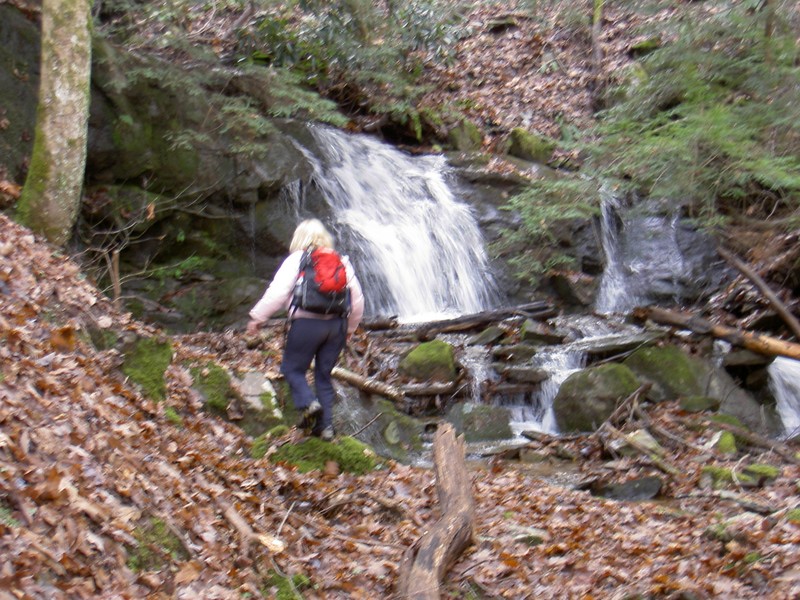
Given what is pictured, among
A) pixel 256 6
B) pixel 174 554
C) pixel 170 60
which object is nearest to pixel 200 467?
pixel 174 554

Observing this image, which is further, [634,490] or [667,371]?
[667,371]

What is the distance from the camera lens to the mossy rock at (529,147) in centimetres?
1838

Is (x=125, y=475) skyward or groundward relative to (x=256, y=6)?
groundward

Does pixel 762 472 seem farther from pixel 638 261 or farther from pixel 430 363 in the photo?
pixel 638 261

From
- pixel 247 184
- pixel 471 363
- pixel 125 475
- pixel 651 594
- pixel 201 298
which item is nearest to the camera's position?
pixel 125 475

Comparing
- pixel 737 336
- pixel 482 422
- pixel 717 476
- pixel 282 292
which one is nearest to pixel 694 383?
pixel 737 336

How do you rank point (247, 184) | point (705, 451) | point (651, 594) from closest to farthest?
1. point (651, 594)
2. point (705, 451)
3. point (247, 184)

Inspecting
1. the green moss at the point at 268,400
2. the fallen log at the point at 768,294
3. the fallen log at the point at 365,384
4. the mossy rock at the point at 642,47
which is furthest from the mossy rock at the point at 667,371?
the mossy rock at the point at 642,47

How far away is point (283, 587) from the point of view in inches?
163

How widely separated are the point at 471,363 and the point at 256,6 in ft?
29.1

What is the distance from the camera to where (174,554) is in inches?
147

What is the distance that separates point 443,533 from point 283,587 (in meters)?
1.15

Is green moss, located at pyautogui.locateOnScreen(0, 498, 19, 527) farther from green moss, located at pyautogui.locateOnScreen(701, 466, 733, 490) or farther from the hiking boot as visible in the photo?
green moss, located at pyautogui.locateOnScreen(701, 466, 733, 490)

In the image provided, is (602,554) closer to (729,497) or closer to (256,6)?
(729,497)
